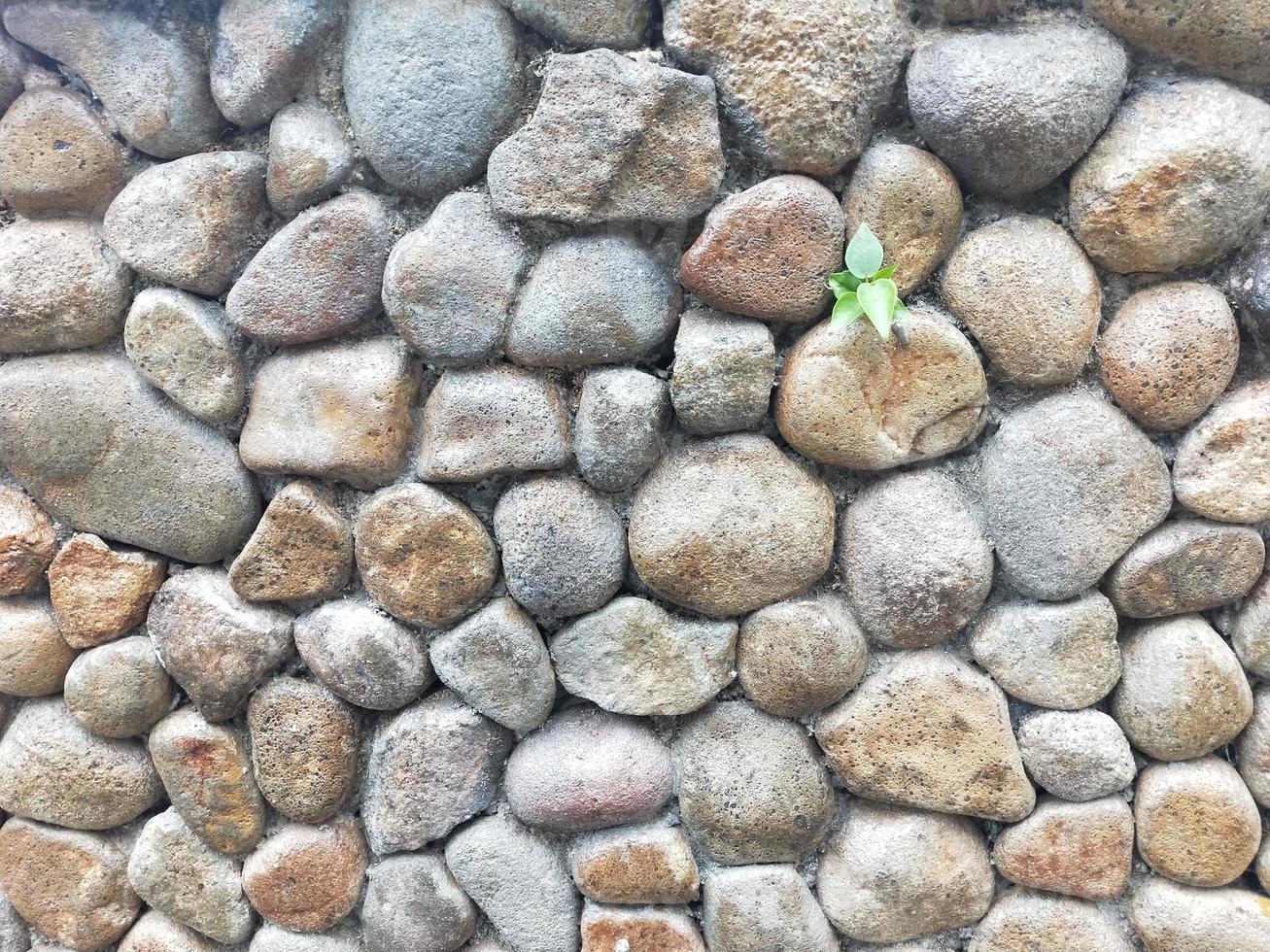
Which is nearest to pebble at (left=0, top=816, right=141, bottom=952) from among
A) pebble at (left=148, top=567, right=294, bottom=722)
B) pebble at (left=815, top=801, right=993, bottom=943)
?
pebble at (left=148, top=567, right=294, bottom=722)

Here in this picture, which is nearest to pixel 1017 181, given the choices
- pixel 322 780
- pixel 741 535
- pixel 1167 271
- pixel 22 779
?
pixel 1167 271

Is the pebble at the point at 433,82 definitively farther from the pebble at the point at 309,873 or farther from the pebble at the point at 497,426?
the pebble at the point at 309,873

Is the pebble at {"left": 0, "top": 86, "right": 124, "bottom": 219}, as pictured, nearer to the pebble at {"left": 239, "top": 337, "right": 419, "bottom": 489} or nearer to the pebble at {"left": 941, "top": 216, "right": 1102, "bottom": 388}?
the pebble at {"left": 239, "top": 337, "right": 419, "bottom": 489}

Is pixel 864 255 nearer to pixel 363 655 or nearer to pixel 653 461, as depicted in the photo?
pixel 653 461

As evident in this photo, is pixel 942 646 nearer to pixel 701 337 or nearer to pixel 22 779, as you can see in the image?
pixel 701 337

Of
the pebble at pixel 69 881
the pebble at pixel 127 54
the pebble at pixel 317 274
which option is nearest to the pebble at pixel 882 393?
the pebble at pixel 317 274

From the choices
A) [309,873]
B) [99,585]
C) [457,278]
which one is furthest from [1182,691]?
[99,585]
